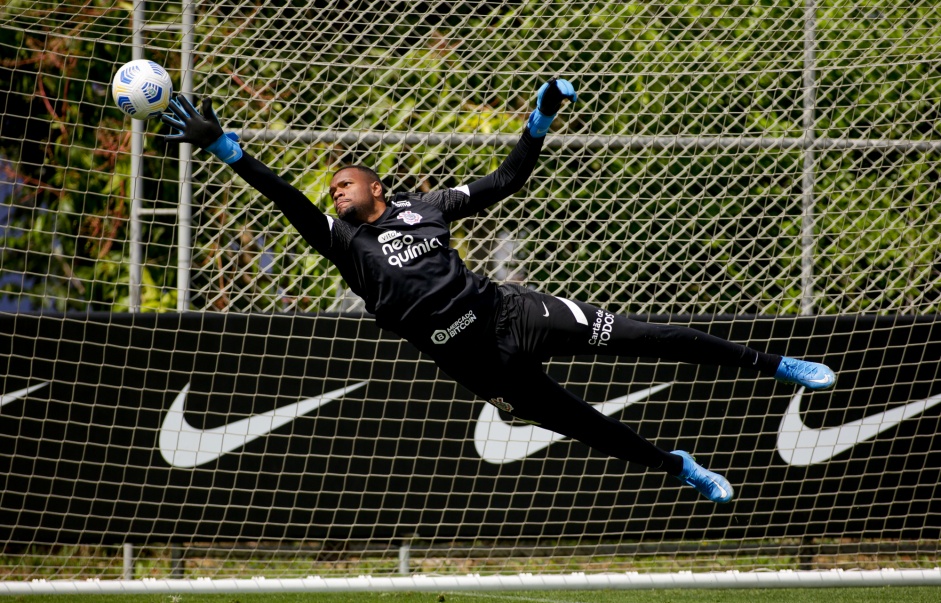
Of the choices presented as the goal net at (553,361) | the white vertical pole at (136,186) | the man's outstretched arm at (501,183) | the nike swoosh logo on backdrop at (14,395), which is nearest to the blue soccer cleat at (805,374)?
the man's outstretched arm at (501,183)

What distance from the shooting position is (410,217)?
412cm

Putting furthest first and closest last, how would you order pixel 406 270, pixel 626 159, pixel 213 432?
pixel 626 159, pixel 213 432, pixel 406 270

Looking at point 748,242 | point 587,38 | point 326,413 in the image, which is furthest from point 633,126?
point 326,413

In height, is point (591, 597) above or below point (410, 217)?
below

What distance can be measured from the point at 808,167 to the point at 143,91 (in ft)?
14.2

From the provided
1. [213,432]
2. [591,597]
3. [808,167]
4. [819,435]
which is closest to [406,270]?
[213,432]

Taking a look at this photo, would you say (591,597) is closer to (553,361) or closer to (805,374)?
(553,361)

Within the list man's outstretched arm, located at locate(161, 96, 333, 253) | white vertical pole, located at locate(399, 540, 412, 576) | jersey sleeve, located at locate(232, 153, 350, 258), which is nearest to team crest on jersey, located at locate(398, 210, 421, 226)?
jersey sleeve, located at locate(232, 153, 350, 258)

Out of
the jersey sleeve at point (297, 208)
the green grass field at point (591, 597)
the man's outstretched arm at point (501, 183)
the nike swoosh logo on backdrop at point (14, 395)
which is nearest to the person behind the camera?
the jersey sleeve at point (297, 208)

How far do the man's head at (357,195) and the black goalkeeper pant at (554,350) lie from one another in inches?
27.8

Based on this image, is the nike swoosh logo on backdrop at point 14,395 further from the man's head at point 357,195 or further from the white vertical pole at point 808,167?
the white vertical pole at point 808,167

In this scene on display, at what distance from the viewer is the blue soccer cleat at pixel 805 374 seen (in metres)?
4.09

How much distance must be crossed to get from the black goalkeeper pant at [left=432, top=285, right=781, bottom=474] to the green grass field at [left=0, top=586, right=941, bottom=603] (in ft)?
6.64

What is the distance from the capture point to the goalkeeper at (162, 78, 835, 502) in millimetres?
3982
